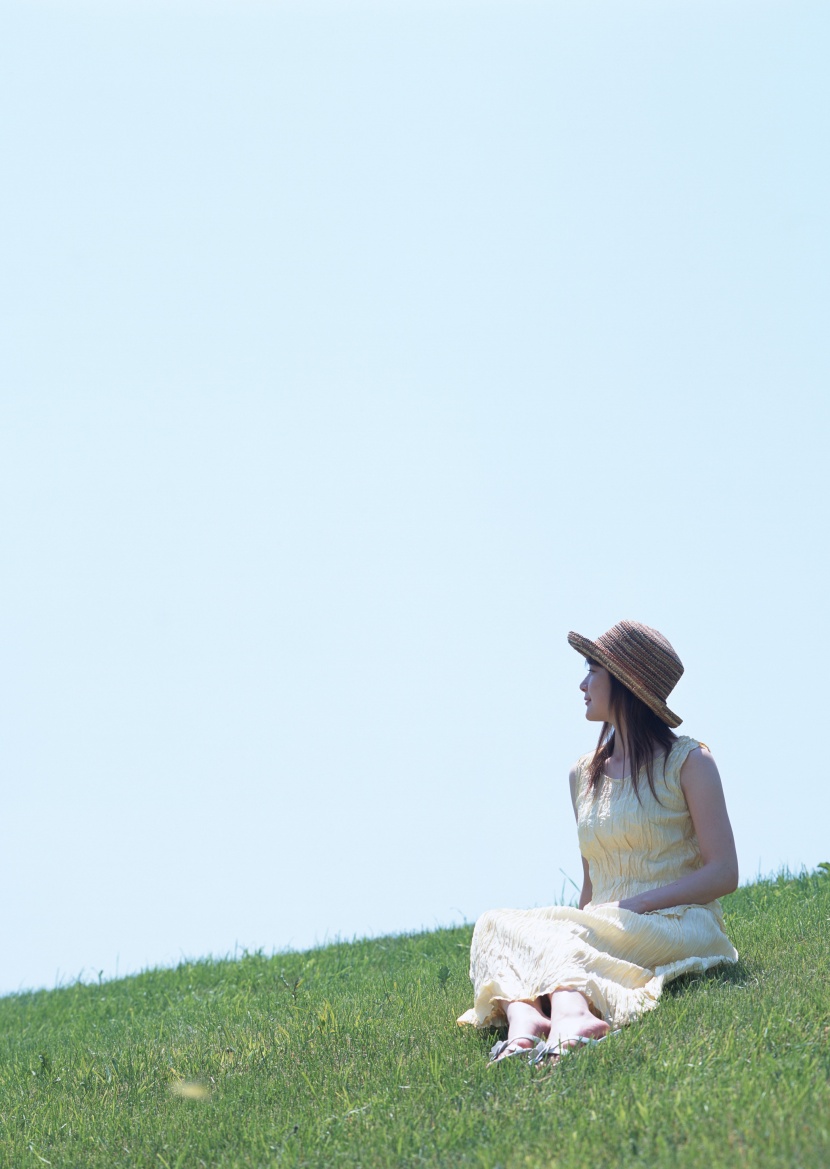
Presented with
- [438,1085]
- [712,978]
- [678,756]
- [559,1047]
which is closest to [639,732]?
[678,756]

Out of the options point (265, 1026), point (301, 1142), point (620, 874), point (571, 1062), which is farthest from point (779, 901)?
point (301, 1142)

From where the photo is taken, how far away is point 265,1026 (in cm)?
704

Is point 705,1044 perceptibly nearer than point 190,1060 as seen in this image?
Yes

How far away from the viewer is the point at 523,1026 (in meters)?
5.32

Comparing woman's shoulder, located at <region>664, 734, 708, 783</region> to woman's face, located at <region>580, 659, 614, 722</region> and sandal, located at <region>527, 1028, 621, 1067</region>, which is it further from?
sandal, located at <region>527, 1028, 621, 1067</region>

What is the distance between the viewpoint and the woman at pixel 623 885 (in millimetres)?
5441

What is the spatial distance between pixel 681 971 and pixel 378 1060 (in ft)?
4.79

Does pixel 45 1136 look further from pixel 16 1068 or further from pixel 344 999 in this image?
pixel 344 999

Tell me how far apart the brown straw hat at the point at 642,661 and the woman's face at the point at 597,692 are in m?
0.06

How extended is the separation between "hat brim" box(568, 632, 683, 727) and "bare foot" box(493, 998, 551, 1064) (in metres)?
1.56

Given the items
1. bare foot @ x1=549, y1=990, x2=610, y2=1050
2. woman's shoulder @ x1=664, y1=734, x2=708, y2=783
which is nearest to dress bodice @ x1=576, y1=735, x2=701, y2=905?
woman's shoulder @ x1=664, y1=734, x2=708, y2=783

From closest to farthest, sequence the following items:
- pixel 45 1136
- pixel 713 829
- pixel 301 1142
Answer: pixel 301 1142
pixel 45 1136
pixel 713 829

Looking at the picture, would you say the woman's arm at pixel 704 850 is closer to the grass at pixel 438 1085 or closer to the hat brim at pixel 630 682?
the hat brim at pixel 630 682

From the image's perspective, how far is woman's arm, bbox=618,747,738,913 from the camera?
5922 mm
